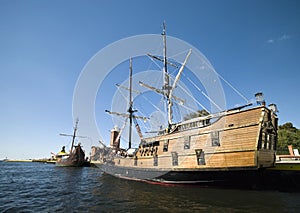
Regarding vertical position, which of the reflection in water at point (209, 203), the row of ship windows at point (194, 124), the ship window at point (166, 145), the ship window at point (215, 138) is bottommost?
the reflection in water at point (209, 203)

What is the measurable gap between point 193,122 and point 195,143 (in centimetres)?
234

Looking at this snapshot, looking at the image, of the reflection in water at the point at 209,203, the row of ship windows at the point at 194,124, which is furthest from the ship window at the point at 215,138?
the reflection in water at the point at 209,203

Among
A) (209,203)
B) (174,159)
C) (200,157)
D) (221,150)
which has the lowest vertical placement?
(209,203)

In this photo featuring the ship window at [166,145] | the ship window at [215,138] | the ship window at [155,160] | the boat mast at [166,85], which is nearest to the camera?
the ship window at [215,138]

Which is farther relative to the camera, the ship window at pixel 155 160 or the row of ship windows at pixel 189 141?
the ship window at pixel 155 160

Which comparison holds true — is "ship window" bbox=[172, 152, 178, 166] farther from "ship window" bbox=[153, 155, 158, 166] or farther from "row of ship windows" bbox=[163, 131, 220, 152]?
"ship window" bbox=[153, 155, 158, 166]

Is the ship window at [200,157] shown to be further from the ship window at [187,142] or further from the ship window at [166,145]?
the ship window at [166,145]

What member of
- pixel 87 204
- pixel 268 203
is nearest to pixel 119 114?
pixel 87 204

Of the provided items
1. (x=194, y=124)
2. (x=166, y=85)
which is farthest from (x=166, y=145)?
(x=166, y=85)

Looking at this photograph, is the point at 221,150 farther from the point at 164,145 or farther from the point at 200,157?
the point at 164,145

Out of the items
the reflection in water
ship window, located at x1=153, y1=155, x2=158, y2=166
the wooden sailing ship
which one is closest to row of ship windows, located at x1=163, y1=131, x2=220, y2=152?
the wooden sailing ship

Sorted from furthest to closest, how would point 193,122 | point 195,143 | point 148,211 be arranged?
point 193,122 < point 195,143 < point 148,211

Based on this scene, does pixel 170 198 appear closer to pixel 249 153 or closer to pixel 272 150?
pixel 249 153

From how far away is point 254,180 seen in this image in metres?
14.0
